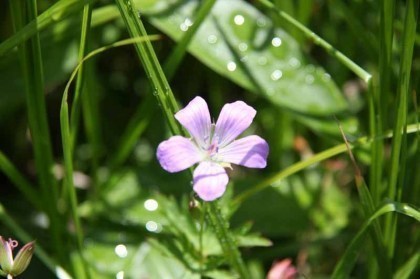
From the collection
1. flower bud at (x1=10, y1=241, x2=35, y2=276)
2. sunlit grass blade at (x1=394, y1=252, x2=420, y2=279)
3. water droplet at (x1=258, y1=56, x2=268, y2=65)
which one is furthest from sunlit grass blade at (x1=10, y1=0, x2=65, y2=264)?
sunlit grass blade at (x1=394, y1=252, x2=420, y2=279)

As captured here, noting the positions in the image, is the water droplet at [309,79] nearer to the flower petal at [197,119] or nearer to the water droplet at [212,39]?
the water droplet at [212,39]

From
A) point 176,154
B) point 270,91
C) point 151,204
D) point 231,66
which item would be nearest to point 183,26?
point 231,66

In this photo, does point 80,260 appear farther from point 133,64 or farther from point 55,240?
point 133,64

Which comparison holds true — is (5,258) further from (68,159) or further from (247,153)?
(247,153)

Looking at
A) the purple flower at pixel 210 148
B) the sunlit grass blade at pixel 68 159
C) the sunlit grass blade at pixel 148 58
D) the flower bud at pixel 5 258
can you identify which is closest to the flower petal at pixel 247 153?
the purple flower at pixel 210 148

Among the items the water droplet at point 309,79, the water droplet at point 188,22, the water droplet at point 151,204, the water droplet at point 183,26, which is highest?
the water droplet at point 188,22

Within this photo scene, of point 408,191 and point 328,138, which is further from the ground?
point 328,138

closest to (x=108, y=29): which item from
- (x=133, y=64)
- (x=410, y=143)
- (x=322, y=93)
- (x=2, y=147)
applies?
(x=133, y=64)
